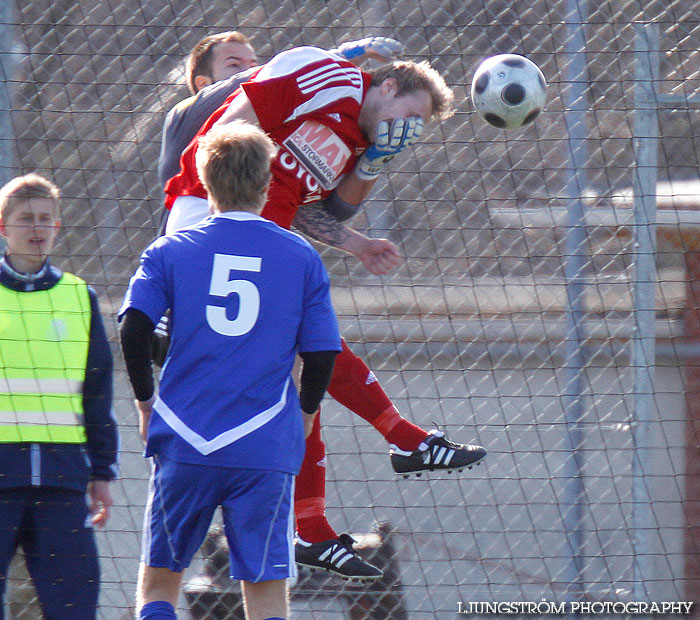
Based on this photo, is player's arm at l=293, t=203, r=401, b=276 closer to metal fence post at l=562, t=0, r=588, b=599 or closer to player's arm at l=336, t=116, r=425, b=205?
player's arm at l=336, t=116, r=425, b=205

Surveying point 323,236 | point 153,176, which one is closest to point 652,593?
point 323,236

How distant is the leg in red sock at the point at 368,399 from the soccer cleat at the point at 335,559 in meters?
0.36

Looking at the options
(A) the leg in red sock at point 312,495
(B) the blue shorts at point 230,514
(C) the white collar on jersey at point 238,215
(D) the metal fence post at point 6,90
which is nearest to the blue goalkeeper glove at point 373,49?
(C) the white collar on jersey at point 238,215

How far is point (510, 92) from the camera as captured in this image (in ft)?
10.3

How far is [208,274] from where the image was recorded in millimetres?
2270

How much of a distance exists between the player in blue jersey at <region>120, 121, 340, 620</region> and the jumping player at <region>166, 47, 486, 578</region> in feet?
1.45

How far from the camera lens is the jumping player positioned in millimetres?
2744

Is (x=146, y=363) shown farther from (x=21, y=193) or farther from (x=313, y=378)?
(x=21, y=193)

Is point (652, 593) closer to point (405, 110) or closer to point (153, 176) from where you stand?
point (405, 110)

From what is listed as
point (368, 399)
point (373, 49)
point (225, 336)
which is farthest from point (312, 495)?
point (373, 49)

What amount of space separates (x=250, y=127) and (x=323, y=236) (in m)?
0.77

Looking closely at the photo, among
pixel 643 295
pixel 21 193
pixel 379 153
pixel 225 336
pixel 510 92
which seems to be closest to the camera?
pixel 225 336

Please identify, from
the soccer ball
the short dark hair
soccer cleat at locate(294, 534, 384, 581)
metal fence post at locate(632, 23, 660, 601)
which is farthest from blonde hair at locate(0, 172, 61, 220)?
metal fence post at locate(632, 23, 660, 601)

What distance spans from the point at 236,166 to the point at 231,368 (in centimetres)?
47
